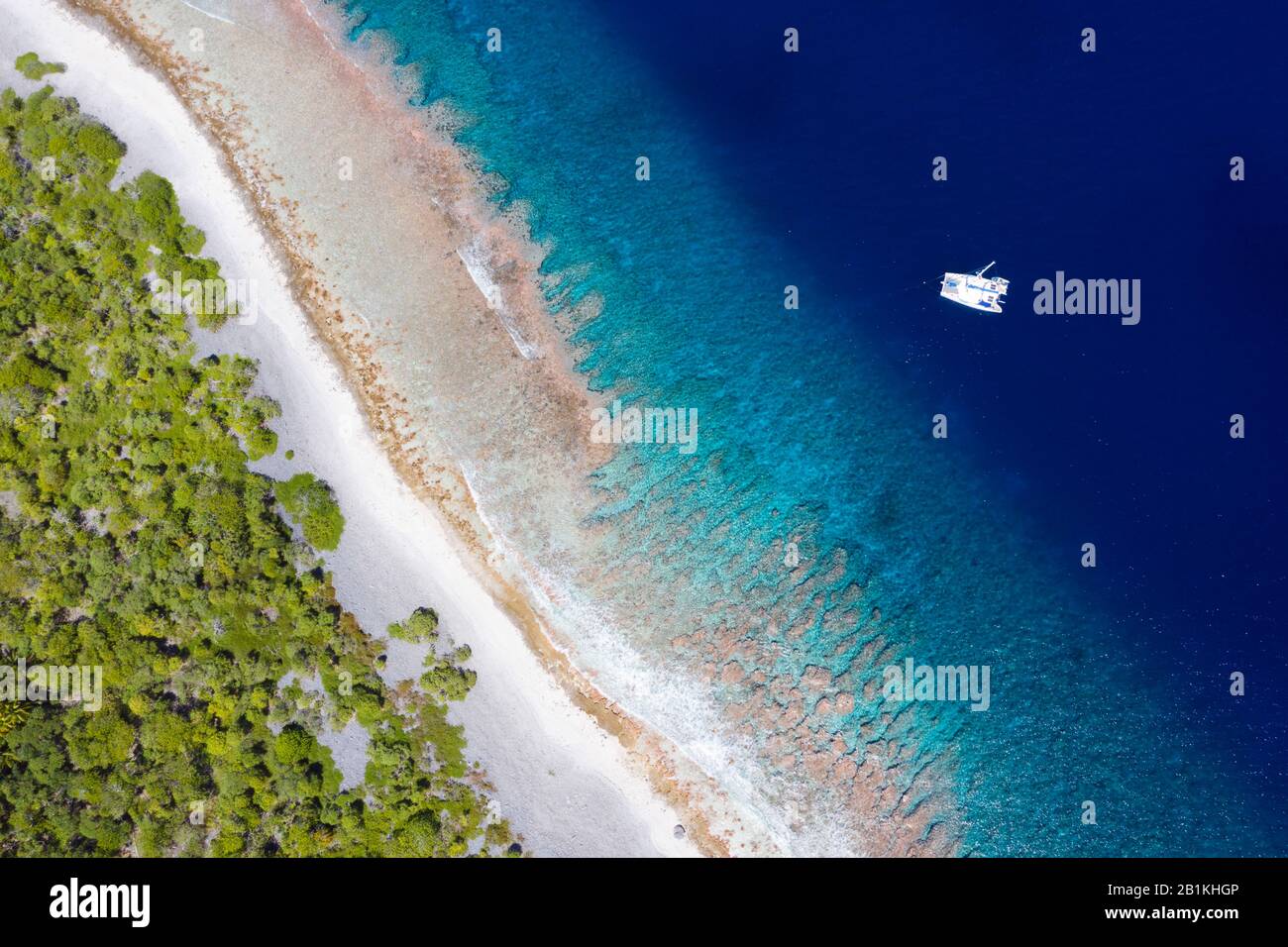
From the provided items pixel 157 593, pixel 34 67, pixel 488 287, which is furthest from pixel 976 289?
pixel 34 67

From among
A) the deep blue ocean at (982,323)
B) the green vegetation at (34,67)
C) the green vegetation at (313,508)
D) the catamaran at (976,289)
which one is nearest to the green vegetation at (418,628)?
the green vegetation at (313,508)

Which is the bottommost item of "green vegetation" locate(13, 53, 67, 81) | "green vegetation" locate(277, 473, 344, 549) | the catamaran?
"green vegetation" locate(277, 473, 344, 549)

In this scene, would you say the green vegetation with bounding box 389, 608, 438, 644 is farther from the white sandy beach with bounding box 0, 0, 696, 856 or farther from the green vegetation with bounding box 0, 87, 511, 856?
the white sandy beach with bounding box 0, 0, 696, 856

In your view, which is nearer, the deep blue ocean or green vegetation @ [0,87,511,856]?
green vegetation @ [0,87,511,856]

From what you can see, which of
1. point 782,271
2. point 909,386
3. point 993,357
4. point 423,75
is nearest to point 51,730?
point 423,75

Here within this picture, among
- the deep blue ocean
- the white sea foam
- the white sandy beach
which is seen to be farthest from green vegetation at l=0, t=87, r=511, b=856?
the deep blue ocean

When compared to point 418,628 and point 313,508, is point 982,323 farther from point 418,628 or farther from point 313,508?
point 313,508

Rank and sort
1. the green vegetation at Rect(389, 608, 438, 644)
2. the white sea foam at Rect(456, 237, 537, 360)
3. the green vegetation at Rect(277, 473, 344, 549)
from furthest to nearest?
the white sea foam at Rect(456, 237, 537, 360), the green vegetation at Rect(277, 473, 344, 549), the green vegetation at Rect(389, 608, 438, 644)

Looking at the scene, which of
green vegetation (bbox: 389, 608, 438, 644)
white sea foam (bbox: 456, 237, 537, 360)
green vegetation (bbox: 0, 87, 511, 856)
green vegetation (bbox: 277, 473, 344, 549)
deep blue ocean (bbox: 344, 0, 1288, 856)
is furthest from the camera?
deep blue ocean (bbox: 344, 0, 1288, 856)
